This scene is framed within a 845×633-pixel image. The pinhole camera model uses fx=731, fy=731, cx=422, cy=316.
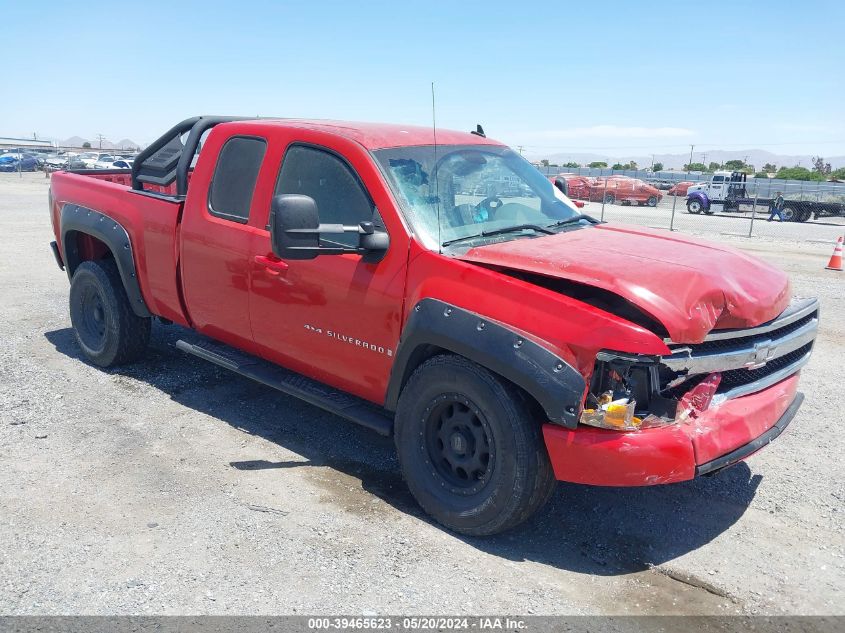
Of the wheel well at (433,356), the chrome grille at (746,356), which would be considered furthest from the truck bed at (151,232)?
the chrome grille at (746,356)

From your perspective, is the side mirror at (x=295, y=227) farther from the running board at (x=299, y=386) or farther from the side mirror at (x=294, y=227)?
the running board at (x=299, y=386)

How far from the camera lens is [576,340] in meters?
3.15

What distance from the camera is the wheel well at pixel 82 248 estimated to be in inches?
243

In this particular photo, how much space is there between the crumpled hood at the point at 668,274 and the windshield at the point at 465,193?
0.27m

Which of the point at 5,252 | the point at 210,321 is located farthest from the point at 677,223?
the point at 210,321

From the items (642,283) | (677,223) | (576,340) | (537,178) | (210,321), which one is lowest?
(677,223)

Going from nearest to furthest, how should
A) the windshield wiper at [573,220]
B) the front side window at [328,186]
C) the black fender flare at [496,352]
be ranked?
the black fender flare at [496,352], the front side window at [328,186], the windshield wiper at [573,220]

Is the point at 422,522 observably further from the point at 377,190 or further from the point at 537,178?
the point at 537,178

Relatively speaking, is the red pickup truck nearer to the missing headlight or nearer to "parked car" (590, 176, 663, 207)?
the missing headlight

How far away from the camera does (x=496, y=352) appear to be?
130 inches

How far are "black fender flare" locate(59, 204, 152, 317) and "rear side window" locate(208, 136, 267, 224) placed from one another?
3.49ft

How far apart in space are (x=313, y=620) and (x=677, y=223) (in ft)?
78.7

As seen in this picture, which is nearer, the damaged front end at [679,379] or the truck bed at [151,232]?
the damaged front end at [679,379]

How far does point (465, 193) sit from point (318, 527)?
2.01 meters
